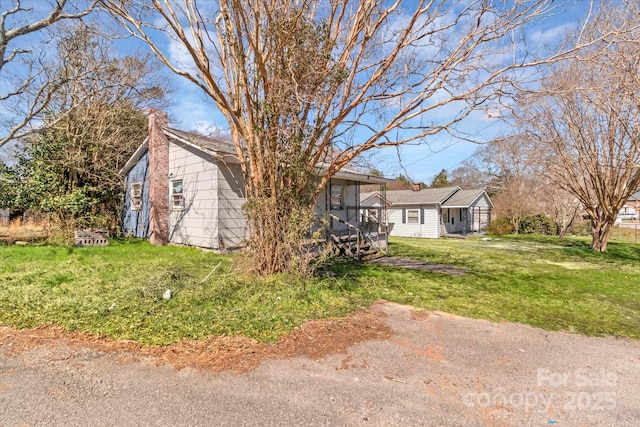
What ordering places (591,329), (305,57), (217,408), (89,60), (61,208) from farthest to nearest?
(89,60) < (61,208) < (305,57) < (591,329) < (217,408)

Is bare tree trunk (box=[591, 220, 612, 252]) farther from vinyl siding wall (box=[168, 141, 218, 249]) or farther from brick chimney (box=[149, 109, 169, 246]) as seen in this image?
brick chimney (box=[149, 109, 169, 246])

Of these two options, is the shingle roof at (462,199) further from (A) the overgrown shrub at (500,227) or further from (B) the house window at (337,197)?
(B) the house window at (337,197)

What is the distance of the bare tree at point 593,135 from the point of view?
9594mm

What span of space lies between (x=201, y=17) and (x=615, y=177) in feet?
52.4

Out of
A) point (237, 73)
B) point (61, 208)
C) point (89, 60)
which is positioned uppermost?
point (89, 60)

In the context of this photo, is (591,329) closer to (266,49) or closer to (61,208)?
(266,49)

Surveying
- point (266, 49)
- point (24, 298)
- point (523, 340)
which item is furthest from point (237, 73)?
point (523, 340)

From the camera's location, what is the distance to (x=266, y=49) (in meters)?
6.36

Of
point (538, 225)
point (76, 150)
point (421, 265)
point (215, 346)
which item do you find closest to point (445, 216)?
point (538, 225)

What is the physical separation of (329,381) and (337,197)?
37.7 ft

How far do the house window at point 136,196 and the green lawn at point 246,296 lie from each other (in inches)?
193

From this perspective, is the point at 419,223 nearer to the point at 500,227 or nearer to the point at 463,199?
the point at 463,199

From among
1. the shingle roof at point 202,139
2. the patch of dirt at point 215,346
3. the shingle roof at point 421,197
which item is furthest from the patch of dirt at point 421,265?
the shingle roof at point 421,197

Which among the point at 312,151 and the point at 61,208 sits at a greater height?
the point at 312,151
